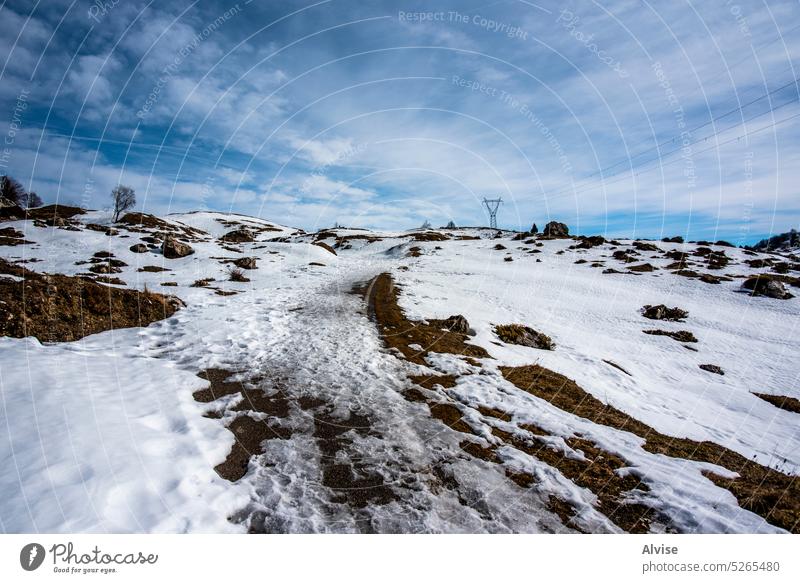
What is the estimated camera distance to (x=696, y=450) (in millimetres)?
8023

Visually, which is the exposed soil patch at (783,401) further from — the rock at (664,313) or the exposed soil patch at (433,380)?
the exposed soil patch at (433,380)

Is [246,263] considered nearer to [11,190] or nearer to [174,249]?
[174,249]

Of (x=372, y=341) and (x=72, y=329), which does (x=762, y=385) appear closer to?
(x=372, y=341)

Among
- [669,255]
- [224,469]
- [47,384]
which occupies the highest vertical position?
[669,255]

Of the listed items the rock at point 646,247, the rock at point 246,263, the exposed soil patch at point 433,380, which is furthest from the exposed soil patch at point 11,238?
the rock at point 646,247

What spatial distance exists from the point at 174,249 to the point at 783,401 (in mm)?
44384

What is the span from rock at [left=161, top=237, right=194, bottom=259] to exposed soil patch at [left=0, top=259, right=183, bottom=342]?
697 inches

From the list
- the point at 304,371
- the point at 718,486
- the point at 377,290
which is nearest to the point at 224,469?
the point at 304,371

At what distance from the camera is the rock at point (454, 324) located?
1562 centimetres

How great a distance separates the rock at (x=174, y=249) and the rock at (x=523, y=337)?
31441 millimetres

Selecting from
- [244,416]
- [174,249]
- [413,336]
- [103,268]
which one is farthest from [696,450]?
[174,249]

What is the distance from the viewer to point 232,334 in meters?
11.8

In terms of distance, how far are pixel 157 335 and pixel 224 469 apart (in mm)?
8280
